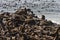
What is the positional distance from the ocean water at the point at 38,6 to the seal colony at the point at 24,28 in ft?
14.6

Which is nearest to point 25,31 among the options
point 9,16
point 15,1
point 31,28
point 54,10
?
point 31,28

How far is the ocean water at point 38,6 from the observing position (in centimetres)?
1714

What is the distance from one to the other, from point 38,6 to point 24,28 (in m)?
9.66

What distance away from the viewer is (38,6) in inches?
779

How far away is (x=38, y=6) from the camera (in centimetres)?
1978

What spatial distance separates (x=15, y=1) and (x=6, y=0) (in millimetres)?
616

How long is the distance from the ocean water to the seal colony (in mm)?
4437

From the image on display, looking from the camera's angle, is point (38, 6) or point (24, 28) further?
point (38, 6)

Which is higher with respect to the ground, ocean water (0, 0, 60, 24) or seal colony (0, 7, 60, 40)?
seal colony (0, 7, 60, 40)

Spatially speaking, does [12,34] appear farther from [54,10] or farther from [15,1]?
[15,1]

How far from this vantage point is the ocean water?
17141 mm

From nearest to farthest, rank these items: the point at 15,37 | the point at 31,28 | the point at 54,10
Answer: the point at 15,37, the point at 31,28, the point at 54,10

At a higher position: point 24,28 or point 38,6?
A: point 24,28

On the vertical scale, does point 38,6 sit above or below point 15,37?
below
